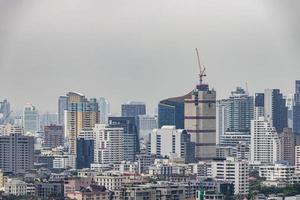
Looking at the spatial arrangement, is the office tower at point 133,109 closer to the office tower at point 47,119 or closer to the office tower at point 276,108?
the office tower at point 47,119

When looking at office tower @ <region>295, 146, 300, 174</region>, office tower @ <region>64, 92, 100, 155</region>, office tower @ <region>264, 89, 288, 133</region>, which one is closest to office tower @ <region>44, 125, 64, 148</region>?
office tower @ <region>64, 92, 100, 155</region>

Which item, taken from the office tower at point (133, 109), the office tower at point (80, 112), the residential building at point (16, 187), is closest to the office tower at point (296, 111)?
the office tower at point (133, 109)

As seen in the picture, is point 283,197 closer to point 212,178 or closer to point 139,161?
point 212,178

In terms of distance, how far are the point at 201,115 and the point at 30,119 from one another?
4.77 m

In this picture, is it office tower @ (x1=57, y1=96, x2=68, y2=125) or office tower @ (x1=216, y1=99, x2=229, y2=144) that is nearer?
office tower @ (x1=216, y1=99, x2=229, y2=144)

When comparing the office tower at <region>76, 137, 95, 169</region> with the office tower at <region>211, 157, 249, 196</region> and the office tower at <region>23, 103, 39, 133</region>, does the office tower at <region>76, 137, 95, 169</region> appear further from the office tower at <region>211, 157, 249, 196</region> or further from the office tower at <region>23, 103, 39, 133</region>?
the office tower at <region>211, 157, 249, 196</region>

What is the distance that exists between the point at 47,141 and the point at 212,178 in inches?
330

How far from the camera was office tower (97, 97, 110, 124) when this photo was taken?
26.2 meters

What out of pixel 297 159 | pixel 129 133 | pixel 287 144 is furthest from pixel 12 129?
pixel 297 159

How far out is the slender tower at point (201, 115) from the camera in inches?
960

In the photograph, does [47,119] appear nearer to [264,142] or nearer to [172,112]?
[172,112]

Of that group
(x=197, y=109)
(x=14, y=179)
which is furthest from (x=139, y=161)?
(x=14, y=179)

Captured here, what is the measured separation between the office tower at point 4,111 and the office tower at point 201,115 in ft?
9.10

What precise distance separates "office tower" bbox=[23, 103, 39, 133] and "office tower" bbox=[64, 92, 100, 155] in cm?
57
